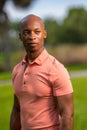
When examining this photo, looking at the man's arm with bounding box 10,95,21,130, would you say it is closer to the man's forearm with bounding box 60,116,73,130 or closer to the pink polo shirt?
the pink polo shirt

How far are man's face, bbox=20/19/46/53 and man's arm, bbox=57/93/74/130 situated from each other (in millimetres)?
368

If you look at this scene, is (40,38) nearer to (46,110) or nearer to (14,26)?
(46,110)

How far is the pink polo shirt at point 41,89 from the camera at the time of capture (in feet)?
9.80

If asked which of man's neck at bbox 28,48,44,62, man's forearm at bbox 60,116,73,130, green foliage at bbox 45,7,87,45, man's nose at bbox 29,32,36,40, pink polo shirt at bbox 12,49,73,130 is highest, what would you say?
man's nose at bbox 29,32,36,40

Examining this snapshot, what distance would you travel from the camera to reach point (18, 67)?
3.25 metres

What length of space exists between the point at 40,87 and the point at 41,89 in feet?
0.05

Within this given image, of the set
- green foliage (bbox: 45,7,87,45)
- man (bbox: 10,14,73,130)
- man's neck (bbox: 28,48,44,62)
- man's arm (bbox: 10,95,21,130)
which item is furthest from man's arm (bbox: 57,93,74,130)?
green foliage (bbox: 45,7,87,45)

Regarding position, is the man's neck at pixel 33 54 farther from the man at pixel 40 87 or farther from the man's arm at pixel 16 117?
the man's arm at pixel 16 117

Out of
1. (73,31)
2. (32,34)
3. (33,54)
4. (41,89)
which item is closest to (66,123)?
(41,89)

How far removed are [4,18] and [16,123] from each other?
33366 millimetres

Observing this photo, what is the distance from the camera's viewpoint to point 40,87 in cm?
302

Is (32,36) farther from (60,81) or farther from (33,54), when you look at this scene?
(60,81)

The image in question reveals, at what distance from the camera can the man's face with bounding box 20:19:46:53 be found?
3.05 metres

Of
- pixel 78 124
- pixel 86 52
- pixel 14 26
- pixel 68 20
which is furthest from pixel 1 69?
pixel 14 26
